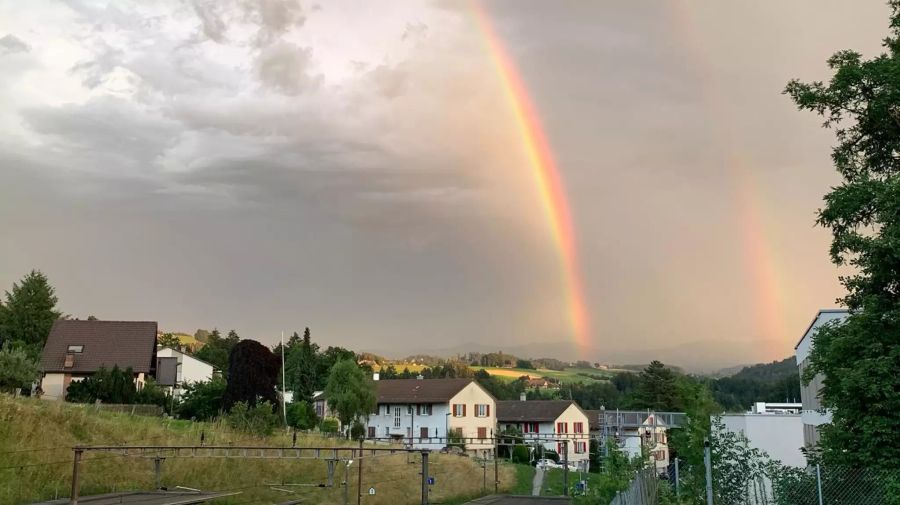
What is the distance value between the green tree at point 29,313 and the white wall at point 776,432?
7760cm

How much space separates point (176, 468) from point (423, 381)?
61.1 meters

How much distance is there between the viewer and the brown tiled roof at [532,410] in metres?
84.7

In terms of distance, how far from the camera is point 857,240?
1565cm

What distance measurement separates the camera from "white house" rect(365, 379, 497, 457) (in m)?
76.9

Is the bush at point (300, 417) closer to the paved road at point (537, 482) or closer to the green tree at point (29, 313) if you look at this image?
the paved road at point (537, 482)

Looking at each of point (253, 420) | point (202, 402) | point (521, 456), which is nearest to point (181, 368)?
point (202, 402)

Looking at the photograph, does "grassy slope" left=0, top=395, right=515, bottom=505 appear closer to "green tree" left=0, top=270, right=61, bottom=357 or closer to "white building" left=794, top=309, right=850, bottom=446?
"white building" left=794, top=309, right=850, bottom=446

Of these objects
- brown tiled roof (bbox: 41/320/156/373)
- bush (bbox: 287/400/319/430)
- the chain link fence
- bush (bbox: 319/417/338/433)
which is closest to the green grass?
bush (bbox: 287/400/319/430)

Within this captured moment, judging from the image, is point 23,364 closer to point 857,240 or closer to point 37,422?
point 37,422

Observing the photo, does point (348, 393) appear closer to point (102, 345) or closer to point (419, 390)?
point (419, 390)

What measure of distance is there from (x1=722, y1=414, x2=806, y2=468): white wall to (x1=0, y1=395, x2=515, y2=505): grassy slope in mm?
16925

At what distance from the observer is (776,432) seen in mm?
39969

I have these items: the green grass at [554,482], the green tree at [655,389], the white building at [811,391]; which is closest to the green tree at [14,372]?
the green grass at [554,482]

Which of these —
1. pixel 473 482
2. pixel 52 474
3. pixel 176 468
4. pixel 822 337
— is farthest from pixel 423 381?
pixel 822 337
